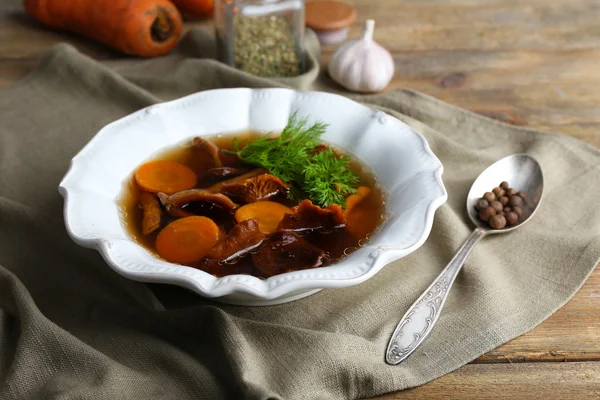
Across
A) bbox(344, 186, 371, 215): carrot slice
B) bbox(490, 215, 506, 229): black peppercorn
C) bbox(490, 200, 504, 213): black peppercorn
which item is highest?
bbox(344, 186, 371, 215): carrot slice

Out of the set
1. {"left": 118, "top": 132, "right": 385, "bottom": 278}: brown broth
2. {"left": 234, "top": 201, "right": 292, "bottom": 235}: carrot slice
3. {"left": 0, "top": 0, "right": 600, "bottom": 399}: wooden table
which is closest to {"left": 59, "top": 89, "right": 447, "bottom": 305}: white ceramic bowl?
{"left": 118, "top": 132, "right": 385, "bottom": 278}: brown broth

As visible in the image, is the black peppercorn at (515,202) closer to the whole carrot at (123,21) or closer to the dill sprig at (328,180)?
the dill sprig at (328,180)

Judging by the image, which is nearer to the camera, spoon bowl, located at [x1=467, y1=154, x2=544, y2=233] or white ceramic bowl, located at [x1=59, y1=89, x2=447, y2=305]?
white ceramic bowl, located at [x1=59, y1=89, x2=447, y2=305]

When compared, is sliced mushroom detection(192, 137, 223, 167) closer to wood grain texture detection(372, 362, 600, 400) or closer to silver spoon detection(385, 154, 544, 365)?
silver spoon detection(385, 154, 544, 365)

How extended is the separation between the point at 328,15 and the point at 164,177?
5.11 feet

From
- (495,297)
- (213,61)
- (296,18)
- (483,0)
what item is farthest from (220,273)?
(483,0)

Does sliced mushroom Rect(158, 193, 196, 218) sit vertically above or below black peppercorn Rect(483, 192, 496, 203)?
above

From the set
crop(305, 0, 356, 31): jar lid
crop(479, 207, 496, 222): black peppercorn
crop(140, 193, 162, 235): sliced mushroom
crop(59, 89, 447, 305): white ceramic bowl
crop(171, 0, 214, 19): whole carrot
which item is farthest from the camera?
crop(171, 0, 214, 19): whole carrot

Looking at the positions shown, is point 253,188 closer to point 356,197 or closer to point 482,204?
point 356,197

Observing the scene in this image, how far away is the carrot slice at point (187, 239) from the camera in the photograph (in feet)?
6.72

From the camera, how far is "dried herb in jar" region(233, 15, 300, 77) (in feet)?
10.5

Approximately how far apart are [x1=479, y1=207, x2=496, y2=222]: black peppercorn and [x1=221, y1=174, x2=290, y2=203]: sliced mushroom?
672 millimetres

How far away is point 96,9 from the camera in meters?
3.37

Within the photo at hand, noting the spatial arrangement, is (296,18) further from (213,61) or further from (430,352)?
(430,352)
